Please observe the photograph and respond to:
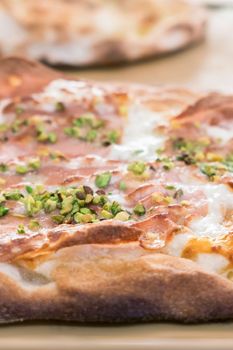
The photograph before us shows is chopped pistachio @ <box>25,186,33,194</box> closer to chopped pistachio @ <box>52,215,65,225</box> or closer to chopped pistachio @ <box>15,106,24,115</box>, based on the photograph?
chopped pistachio @ <box>52,215,65,225</box>

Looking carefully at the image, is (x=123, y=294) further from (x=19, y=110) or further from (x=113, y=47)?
(x=113, y=47)

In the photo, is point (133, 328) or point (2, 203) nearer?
point (133, 328)

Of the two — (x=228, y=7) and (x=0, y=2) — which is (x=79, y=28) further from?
(x=228, y=7)

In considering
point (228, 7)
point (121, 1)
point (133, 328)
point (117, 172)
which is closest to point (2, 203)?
point (117, 172)

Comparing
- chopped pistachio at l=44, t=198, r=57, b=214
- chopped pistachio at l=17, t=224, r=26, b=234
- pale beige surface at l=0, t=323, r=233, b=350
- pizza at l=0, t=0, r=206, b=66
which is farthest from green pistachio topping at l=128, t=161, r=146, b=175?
pizza at l=0, t=0, r=206, b=66

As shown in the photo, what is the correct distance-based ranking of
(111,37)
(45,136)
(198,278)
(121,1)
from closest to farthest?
(198,278) < (45,136) < (111,37) < (121,1)
